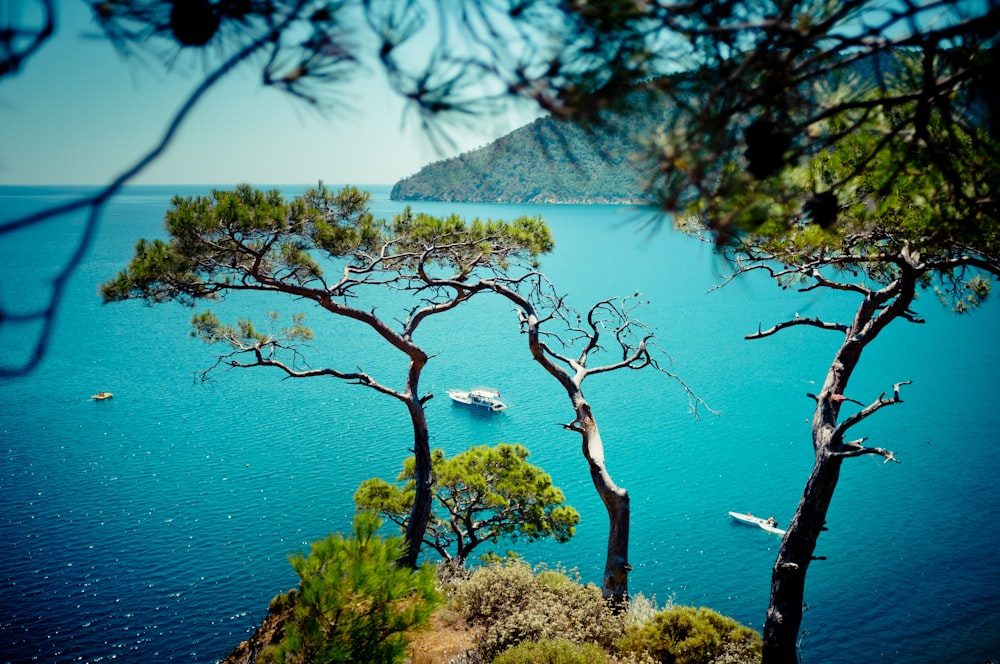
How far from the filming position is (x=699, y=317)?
37000 millimetres

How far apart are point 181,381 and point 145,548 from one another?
12.9 m

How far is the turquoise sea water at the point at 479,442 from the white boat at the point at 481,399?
1.48ft

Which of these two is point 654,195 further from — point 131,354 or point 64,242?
point 64,242

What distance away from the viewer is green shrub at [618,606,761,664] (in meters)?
5.36

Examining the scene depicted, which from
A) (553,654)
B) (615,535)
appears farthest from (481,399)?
(553,654)

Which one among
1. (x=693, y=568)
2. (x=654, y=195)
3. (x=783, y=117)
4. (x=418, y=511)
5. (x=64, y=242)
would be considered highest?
(x=64, y=242)

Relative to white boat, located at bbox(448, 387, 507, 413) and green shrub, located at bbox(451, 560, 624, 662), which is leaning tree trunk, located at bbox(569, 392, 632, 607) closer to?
green shrub, located at bbox(451, 560, 624, 662)

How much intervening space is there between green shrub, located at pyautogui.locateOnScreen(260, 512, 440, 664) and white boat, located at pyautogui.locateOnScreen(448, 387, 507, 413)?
19066 millimetres

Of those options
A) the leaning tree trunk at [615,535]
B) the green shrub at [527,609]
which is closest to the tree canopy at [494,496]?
the green shrub at [527,609]

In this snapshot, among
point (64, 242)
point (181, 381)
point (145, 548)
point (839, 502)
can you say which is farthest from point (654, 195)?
point (64, 242)

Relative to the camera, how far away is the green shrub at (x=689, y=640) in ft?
17.6

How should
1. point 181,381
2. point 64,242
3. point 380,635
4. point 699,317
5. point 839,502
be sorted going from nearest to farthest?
point 380,635, point 839,502, point 181,381, point 699,317, point 64,242

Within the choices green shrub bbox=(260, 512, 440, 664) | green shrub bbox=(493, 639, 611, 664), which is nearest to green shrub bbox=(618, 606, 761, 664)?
green shrub bbox=(493, 639, 611, 664)

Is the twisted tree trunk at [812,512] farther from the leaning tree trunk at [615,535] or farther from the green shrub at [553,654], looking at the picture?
the green shrub at [553,654]
